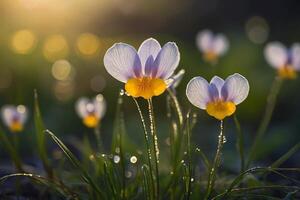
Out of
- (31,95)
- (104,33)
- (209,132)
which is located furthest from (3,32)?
(209,132)

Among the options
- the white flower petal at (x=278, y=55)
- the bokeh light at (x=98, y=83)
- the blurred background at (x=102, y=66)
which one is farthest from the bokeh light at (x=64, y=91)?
the white flower petal at (x=278, y=55)

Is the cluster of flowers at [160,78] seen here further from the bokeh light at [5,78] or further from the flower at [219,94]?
the bokeh light at [5,78]

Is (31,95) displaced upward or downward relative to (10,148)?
downward

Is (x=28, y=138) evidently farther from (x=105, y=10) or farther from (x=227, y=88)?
(x=105, y=10)

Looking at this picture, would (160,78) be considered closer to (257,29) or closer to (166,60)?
(166,60)

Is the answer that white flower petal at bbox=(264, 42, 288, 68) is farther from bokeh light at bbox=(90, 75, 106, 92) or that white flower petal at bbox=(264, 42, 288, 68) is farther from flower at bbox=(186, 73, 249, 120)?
bokeh light at bbox=(90, 75, 106, 92)

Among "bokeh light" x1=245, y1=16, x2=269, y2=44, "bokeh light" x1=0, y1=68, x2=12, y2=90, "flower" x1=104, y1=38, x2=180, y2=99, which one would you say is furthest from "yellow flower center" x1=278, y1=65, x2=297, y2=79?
"bokeh light" x1=245, y1=16, x2=269, y2=44
